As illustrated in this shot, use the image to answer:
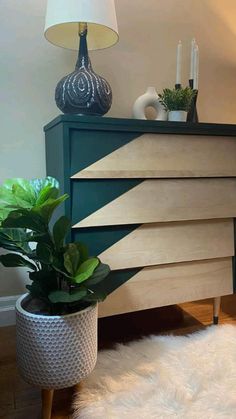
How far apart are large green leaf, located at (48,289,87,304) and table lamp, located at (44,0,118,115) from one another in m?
0.69

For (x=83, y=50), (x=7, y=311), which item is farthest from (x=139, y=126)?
(x=7, y=311)

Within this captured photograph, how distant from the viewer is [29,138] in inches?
59.2

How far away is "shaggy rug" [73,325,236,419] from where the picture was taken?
0.96m

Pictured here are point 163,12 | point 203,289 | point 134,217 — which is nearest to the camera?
point 134,217

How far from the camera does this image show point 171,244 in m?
1.33

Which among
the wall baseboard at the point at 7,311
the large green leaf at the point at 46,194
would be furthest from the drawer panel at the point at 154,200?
the wall baseboard at the point at 7,311

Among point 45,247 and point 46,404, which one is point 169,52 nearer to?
point 45,247

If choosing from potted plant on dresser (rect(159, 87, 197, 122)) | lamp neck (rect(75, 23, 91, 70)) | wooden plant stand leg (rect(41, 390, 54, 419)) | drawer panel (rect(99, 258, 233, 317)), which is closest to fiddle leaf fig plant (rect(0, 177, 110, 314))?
wooden plant stand leg (rect(41, 390, 54, 419))

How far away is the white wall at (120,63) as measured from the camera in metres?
1.46

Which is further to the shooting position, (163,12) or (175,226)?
(163,12)

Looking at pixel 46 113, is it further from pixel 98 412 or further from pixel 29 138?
pixel 98 412

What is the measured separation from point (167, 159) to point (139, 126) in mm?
175

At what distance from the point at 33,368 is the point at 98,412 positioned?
0.24m

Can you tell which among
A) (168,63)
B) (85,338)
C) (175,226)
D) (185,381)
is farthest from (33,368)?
(168,63)
